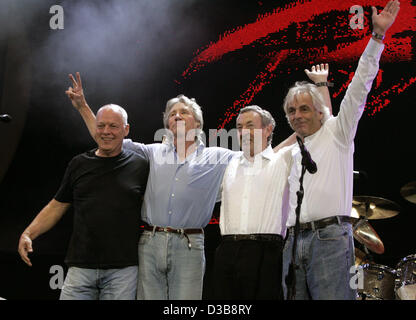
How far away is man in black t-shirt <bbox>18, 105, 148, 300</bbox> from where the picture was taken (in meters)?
2.80

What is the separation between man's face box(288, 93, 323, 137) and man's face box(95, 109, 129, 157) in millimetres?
1151

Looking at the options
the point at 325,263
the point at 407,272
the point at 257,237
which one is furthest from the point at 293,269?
the point at 407,272

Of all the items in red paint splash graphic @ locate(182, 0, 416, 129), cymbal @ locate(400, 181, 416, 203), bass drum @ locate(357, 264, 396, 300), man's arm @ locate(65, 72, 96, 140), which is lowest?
bass drum @ locate(357, 264, 396, 300)

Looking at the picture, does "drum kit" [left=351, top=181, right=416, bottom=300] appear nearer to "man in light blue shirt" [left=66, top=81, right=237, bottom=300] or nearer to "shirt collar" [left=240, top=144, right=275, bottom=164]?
"shirt collar" [left=240, top=144, right=275, bottom=164]

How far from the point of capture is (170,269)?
283cm

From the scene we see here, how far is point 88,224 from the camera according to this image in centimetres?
287

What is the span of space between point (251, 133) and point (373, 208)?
242 cm

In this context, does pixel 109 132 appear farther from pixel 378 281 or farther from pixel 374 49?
pixel 378 281

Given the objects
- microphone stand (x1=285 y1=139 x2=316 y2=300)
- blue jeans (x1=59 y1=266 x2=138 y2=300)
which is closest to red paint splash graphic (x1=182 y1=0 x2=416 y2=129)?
blue jeans (x1=59 y1=266 x2=138 y2=300)

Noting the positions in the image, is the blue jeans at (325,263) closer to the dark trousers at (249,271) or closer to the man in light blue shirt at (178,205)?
the dark trousers at (249,271)

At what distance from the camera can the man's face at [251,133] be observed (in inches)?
117

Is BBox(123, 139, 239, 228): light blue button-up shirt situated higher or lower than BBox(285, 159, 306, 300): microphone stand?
higher

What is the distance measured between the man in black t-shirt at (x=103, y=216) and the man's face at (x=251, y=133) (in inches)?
26.8
